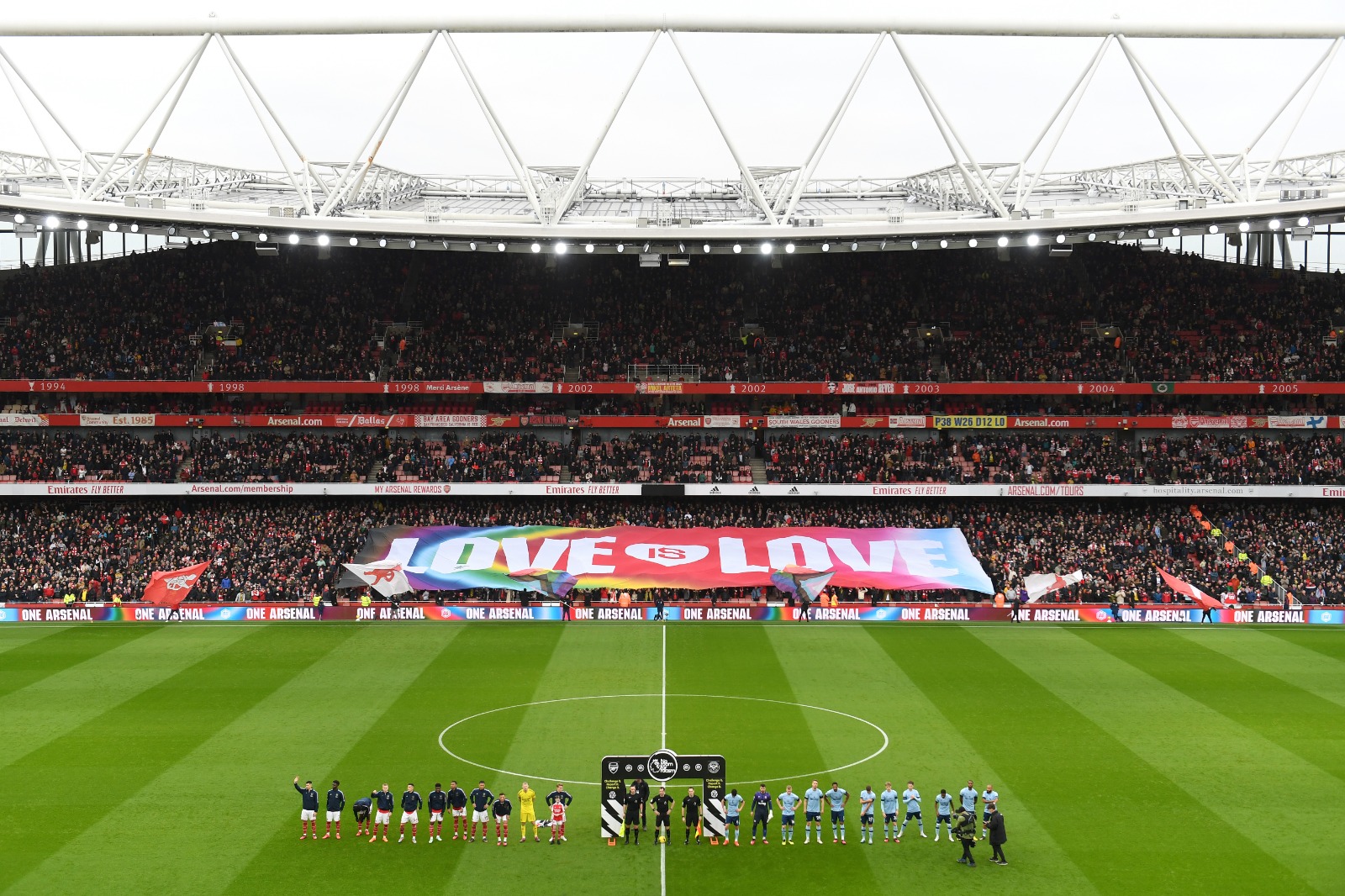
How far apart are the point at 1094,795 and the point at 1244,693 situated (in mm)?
10802

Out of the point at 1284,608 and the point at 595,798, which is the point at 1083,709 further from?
the point at 1284,608

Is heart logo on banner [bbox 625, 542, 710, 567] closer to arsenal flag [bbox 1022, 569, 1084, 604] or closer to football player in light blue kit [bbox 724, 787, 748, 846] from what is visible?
arsenal flag [bbox 1022, 569, 1084, 604]

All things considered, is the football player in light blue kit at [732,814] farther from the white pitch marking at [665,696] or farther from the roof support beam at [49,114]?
the roof support beam at [49,114]

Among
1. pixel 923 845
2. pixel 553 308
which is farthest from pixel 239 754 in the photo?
pixel 553 308

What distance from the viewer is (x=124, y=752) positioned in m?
26.9

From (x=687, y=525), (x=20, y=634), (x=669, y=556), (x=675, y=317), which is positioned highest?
(x=675, y=317)

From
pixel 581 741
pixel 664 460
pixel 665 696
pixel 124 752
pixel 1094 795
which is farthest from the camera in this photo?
pixel 664 460

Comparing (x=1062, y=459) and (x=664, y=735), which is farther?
(x=1062, y=459)

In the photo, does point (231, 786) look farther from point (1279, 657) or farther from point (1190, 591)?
point (1190, 591)

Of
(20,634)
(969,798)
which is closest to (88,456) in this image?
(20,634)

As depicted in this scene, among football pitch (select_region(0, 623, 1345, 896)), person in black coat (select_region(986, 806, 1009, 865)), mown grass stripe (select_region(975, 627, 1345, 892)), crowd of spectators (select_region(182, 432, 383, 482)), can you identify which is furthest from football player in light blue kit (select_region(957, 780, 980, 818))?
crowd of spectators (select_region(182, 432, 383, 482))

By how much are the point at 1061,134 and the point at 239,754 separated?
96.2ft

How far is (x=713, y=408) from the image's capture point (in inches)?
2148

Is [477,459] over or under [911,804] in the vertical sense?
over
